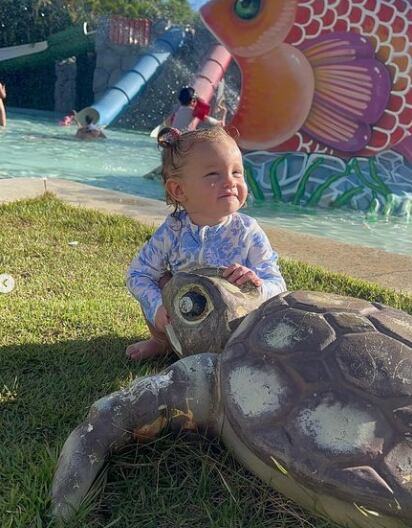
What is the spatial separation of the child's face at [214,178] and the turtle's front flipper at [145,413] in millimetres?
630

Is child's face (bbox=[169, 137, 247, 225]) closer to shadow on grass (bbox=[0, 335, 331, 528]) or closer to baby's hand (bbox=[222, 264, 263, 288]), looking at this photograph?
baby's hand (bbox=[222, 264, 263, 288])

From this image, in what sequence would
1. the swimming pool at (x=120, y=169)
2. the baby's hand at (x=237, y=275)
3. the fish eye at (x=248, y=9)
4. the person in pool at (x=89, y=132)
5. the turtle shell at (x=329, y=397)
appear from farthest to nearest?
1. the person in pool at (x=89, y=132)
2. the fish eye at (x=248, y=9)
3. the swimming pool at (x=120, y=169)
4. the baby's hand at (x=237, y=275)
5. the turtle shell at (x=329, y=397)

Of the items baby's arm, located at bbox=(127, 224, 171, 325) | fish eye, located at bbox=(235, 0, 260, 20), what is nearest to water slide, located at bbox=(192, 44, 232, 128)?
fish eye, located at bbox=(235, 0, 260, 20)

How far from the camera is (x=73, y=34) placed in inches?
781

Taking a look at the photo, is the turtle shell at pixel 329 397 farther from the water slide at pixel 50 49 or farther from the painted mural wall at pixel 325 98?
the water slide at pixel 50 49

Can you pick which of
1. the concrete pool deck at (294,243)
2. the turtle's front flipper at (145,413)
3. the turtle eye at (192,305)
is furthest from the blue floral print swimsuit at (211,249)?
Answer: the concrete pool deck at (294,243)

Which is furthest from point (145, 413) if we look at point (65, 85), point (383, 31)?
point (65, 85)

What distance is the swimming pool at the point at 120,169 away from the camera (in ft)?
21.5

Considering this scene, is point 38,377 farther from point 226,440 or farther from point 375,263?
point 375,263

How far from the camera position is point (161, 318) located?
7.15 ft

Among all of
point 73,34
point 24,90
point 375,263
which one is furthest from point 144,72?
point 375,263

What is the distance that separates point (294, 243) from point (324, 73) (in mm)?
3266

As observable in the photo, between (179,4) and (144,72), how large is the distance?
25.0 ft

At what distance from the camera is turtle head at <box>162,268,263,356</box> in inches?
74.3
